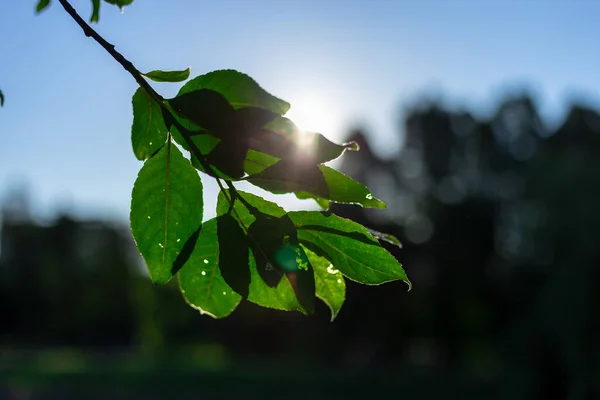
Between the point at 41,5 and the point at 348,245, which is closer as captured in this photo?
the point at 348,245

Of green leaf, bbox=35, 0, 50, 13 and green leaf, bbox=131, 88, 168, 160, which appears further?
green leaf, bbox=35, 0, 50, 13

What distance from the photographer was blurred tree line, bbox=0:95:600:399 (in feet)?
35.7

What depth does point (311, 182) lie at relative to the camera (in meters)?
0.40

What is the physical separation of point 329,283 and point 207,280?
9cm

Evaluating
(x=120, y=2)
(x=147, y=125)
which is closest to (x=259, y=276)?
(x=147, y=125)

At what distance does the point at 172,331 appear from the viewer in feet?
89.0

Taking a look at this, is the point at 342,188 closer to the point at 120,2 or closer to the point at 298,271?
the point at 298,271

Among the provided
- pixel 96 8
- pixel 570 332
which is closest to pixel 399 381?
pixel 570 332

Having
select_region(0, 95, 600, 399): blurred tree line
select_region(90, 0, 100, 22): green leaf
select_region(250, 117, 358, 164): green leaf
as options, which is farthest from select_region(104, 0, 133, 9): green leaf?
select_region(0, 95, 600, 399): blurred tree line

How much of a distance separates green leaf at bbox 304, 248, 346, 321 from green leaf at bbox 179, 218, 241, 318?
61 millimetres

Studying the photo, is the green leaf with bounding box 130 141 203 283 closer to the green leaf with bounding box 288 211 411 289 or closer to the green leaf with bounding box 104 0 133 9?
the green leaf with bounding box 288 211 411 289

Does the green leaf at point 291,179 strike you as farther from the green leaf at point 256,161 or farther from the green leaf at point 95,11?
the green leaf at point 95,11

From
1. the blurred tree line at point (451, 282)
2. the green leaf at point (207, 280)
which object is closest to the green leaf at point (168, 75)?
the green leaf at point (207, 280)

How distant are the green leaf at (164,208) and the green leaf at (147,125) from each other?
0.01m
